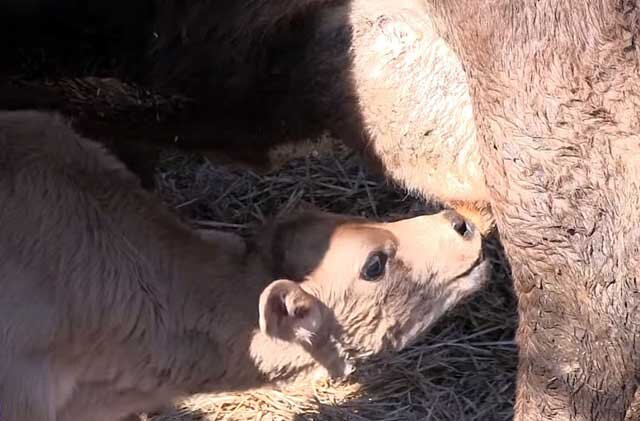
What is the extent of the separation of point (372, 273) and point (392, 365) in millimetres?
1044

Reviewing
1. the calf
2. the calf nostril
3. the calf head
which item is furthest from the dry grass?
the calf nostril

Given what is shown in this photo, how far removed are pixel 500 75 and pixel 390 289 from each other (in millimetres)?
593

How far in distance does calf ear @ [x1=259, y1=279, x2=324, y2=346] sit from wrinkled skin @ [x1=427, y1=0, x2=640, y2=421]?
Result: 0.46 meters

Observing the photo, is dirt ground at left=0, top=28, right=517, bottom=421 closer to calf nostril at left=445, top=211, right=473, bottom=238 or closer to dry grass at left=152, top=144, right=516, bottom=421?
dry grass at left=152, top=144, right=516, bottom=421

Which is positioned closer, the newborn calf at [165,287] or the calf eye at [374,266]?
the newborn calf at [165,287]

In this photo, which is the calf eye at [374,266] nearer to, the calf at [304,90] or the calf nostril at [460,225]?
the calf nostril at [460,225]

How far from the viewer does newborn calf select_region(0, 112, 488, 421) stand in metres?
2.93

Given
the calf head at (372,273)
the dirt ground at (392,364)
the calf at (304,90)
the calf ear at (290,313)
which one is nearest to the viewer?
the calf ear at (290,313)

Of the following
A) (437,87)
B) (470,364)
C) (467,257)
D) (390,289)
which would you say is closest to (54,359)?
(390,289)

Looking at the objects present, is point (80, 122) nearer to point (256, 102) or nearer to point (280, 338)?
point (256, 102)

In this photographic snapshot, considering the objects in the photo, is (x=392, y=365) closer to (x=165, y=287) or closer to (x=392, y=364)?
(x=392, y=364)

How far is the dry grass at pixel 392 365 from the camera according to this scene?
3.93 metres

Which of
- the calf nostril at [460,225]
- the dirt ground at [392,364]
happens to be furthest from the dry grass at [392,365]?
the calf nostril at [460,225]

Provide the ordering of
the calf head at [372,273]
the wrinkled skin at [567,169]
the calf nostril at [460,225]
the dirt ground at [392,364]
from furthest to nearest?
1. the dirt ground at [392,364]
2. the calf nostril at [460,225]
3. the calf head at [372,273]
4. the wrinkled skin at [567,169]
